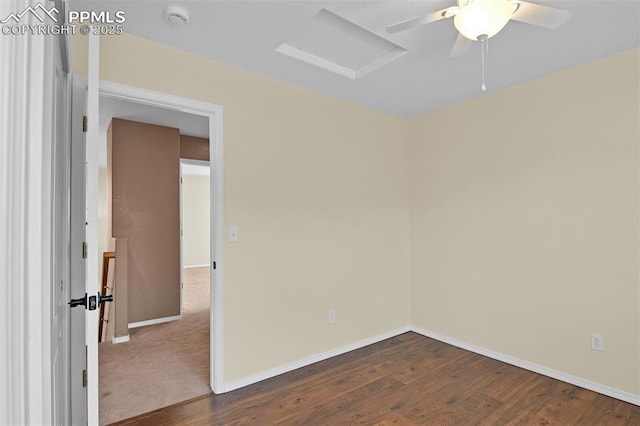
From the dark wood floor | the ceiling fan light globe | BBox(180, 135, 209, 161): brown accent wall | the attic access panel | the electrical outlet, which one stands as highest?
the attic access panel

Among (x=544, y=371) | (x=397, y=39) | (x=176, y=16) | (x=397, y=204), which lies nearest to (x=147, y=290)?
(x=397, y=204)

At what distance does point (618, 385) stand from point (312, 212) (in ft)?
8.65

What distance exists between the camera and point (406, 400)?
235 cm

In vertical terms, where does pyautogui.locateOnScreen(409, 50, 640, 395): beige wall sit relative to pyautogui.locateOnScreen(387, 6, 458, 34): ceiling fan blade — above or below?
below

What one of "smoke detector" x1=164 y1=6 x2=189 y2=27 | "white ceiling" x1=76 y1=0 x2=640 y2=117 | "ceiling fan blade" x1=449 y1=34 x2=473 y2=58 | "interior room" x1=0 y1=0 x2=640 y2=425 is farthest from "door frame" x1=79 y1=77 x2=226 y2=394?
"ceiling fan blade" x1=449 y1=34 x2=473 y2=58

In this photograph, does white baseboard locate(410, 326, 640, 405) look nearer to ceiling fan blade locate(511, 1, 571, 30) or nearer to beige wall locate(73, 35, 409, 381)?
beige wall locate(73, 35, 409, 381)

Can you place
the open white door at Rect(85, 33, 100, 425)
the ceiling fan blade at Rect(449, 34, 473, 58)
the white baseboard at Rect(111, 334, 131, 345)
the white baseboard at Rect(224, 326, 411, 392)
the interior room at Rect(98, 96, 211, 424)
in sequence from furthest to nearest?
the white baseboard at Rect(111, 334, 131, 345) → the interior room at Rect(98, 96, 211, 424) → the white baseboard at Rect(224, 326, 411, 392) → the ceiling fan blade at Rect(449, 34, 473, 58) → the open white door at Rect(85, 33, 100, 425)

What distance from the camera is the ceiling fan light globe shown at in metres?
1.47

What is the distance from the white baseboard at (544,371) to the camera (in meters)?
2.34

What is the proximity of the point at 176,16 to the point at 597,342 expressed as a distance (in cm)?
363

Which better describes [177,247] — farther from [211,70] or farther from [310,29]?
[310,29]

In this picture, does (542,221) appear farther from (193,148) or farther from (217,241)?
(193,148)

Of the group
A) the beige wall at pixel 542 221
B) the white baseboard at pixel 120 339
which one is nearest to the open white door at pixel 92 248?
the white baseboard at pixel 120 339

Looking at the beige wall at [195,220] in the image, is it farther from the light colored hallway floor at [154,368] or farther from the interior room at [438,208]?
the interior room at [438,208]
